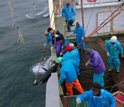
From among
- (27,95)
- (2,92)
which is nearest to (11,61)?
(2,92)

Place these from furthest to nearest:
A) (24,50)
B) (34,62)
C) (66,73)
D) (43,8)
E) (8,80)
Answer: (43,8), (24,50), (34,62), (8,80), (66,73)

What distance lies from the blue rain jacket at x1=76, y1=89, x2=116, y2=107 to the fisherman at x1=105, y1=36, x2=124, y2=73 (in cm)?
334

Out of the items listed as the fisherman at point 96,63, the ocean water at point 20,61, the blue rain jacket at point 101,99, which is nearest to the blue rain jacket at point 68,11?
the fisherman at point 96,63

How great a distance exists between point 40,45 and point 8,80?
7.54 metres

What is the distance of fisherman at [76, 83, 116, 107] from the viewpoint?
4.04 metres

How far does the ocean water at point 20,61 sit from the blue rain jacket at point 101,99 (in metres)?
7.82

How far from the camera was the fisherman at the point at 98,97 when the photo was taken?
13.2 ft

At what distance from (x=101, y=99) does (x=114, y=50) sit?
3.54m

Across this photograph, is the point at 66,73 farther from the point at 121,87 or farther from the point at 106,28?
the point at 106,28

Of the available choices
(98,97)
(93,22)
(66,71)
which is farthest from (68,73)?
(93,22)

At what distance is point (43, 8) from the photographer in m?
37.0

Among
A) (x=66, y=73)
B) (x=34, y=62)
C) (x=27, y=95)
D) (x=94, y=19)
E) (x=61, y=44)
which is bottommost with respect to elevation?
(x=27, y=95)

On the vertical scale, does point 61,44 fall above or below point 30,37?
above

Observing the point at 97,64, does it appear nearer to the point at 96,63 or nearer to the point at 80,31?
the point at 96,63
